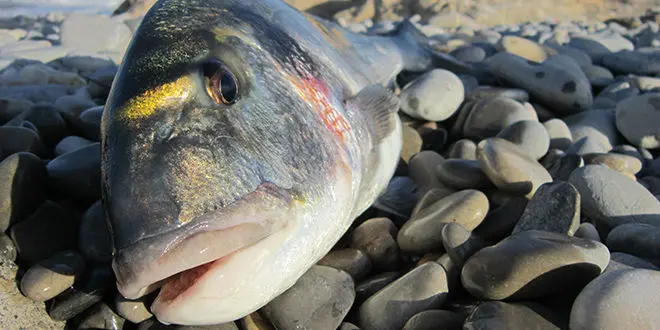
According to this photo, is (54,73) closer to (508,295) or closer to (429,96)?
(429,96)

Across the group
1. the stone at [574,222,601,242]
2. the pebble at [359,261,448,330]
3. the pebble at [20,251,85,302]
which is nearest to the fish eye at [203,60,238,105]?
the pebble at [359,261,448,330]

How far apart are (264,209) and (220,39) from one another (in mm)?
700

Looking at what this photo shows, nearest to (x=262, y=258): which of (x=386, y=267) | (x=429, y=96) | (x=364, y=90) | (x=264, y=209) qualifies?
(x=264, y=209)

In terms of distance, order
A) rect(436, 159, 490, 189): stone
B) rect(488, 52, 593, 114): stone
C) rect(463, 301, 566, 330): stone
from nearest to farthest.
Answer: rect(463, 301, 566, 330): stone, rect(436, 159, 490, 189): stone, rect(488, 52, 593, 114): stone

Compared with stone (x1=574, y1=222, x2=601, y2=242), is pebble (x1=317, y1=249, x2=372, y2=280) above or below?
below

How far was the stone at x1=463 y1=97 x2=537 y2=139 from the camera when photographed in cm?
323

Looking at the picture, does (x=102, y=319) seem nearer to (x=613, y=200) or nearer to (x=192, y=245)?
(x=192, y=245)

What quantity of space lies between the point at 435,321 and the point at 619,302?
1.85ft

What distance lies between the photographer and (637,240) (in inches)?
81.7

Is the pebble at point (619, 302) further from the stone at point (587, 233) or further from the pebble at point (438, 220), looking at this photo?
the pebble at point (438, 220)

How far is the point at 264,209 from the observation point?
1.56 meters

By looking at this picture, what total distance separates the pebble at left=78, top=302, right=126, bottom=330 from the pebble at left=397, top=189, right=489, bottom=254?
1.22 meters

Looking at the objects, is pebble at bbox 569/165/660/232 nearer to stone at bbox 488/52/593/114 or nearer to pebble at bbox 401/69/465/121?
pebble at bbox 401/69/465/121

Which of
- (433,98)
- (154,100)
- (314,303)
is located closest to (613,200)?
(433,98)
